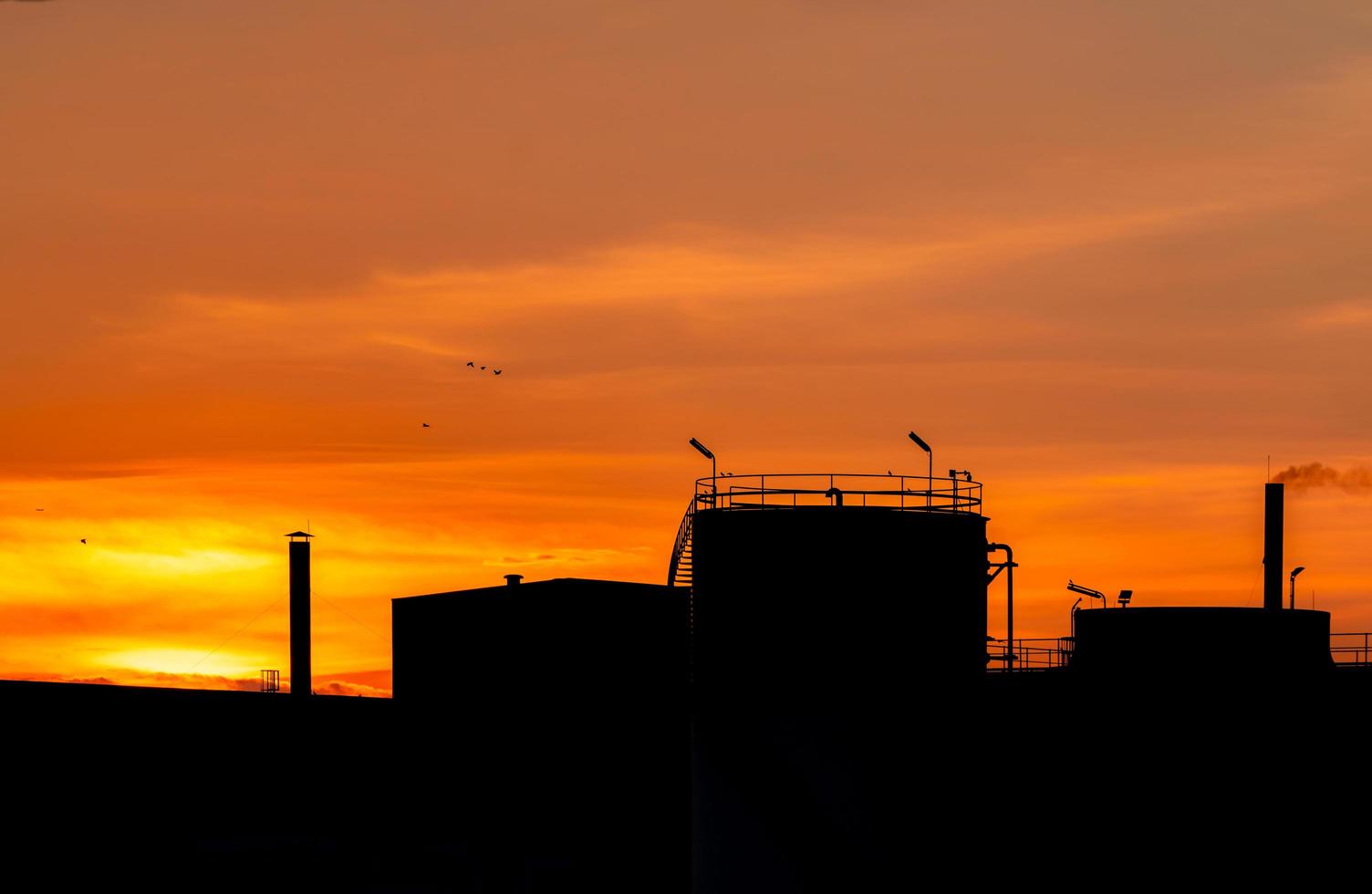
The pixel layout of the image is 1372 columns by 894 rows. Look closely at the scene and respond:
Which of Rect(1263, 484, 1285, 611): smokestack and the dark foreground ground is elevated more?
Rect(1263, 484, 1285, 611): smokestack

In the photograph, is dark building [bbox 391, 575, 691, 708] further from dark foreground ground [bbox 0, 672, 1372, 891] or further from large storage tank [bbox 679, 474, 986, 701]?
large storage tank [bbox 679, 474, 986, 701]

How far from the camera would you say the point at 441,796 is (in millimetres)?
46750

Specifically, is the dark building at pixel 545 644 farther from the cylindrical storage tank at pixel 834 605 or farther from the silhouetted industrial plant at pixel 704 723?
the cylindrical storage tank at pixel 834 605

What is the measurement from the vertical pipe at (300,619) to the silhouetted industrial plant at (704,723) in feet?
0.27

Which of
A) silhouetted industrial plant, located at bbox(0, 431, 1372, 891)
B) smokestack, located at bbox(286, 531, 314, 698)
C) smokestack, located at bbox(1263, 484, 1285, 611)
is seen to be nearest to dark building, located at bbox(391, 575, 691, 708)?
silhouetted industrial plant, located at bbox(0, 431, 1372, 891)

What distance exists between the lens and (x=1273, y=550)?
50.2 metres

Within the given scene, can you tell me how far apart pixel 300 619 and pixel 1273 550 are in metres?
32.3

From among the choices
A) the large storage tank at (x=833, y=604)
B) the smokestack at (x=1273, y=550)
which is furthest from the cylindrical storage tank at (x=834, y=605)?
the smokestack at (x=1273, y=550)

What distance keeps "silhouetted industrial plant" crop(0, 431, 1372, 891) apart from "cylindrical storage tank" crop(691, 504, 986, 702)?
0.04m

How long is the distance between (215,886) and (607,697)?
35.4ft

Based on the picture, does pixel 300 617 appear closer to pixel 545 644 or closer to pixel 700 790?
pixel 545 644

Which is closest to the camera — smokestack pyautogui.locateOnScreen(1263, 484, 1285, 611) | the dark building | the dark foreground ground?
the dark foreground ground

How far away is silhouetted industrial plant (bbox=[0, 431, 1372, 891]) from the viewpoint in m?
25.3

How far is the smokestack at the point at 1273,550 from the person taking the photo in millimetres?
50156
